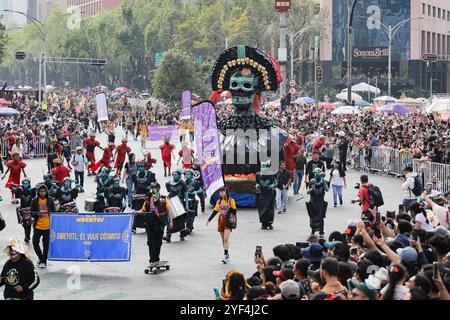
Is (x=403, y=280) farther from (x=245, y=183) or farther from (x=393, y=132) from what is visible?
(x=393, y=132)

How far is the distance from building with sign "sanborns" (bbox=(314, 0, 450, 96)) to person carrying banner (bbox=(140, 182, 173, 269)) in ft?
256

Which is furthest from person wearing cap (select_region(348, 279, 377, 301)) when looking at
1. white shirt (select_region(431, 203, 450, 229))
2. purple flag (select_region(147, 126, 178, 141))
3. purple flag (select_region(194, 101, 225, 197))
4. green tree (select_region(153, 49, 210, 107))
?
green tree (select_region(153, 49, 210, 107))

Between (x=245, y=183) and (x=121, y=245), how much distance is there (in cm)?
916

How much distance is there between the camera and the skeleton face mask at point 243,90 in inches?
1120

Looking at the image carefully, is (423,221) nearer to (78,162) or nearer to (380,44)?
(78,162)

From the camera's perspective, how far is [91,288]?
16672 millimetres

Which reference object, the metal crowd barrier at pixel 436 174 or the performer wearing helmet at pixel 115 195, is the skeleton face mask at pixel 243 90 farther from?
the performer wearing helmet at pixel 115 195

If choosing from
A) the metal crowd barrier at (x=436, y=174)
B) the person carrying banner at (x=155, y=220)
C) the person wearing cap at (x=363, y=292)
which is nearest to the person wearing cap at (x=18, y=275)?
the person wearing cap at (x=363, y=292)

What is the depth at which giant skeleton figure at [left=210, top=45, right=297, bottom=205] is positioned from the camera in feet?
89.8

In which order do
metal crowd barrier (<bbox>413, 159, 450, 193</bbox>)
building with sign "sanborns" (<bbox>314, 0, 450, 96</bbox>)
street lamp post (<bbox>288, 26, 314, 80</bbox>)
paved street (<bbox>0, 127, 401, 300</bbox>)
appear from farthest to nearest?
building with sign "sanborns" (<bbox>314, 0, 450, 96</bbox>), street lamp post (<bbox>288, 26, 314, 80</bbox>), metal crowd barrier (<bbox>413, 159, 450, 193</bbox>), paved street (<bbox>0, 127, 401, 300</bbox>)

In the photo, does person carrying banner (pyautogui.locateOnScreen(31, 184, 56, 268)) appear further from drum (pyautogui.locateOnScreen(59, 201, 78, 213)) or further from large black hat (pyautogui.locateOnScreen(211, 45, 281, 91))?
large black hat (pyautogui.locateOnScreen(211, 45, 281, 91))

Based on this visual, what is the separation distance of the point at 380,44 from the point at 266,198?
251ft

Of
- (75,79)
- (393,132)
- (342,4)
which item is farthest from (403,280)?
(75,79)

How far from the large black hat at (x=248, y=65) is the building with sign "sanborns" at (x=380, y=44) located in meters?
67.2
